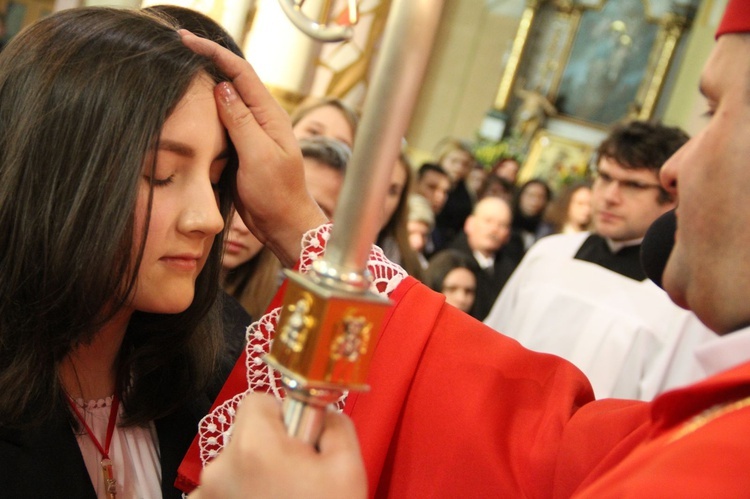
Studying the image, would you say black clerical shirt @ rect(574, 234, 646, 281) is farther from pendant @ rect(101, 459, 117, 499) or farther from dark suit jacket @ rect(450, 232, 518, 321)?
pendant @ rect(101, 459, 117, 499)

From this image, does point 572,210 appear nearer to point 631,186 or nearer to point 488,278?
point 488,278

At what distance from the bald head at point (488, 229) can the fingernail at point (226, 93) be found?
4.31 meters

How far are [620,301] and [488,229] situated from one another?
6.32 feet

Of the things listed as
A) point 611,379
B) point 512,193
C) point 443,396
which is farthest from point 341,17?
point 512,193

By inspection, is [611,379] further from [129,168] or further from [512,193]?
[512,193]

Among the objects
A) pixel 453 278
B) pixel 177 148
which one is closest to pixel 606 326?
pixel 453 278

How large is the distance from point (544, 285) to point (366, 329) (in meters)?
3.56

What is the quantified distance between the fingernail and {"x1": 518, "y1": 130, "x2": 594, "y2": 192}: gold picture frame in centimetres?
1144

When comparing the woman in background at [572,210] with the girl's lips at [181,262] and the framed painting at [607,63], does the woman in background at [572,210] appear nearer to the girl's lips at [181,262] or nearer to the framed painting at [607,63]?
the girl's lips at [181,262]

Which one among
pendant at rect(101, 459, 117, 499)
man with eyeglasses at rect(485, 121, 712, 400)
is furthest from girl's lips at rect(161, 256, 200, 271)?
man with eyeglasses at rect(485, 121, 712, 400)

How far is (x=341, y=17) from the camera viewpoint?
33.4 inches

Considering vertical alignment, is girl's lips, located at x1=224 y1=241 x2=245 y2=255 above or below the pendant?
above

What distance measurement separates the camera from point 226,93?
1617mm

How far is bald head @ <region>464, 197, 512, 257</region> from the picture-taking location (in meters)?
5.83
